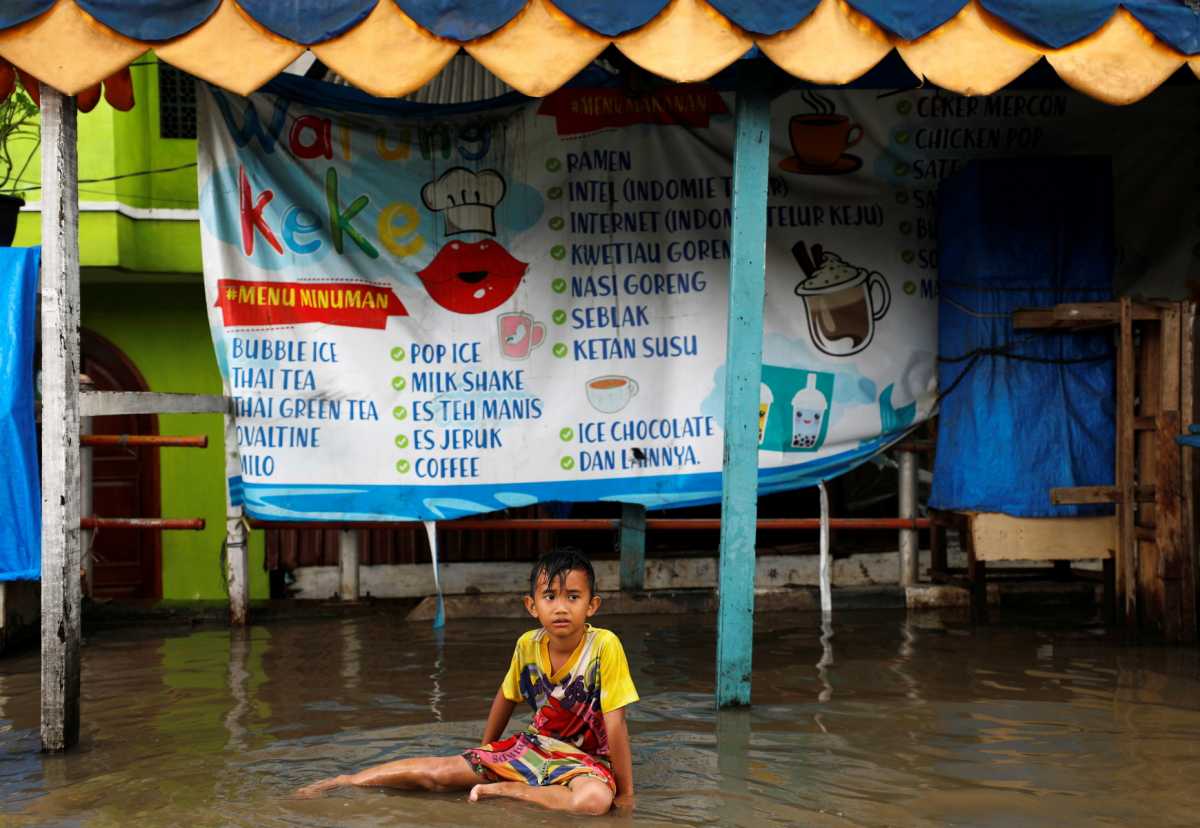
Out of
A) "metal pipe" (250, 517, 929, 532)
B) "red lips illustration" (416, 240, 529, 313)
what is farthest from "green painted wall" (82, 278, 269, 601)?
"red lips illustration" (416, 240, 529, 313)

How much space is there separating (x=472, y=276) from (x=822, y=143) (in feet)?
7.55

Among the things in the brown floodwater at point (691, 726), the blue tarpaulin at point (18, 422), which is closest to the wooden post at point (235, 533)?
the brown floodwater at point (691, 726)

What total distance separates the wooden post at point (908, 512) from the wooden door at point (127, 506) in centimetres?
690

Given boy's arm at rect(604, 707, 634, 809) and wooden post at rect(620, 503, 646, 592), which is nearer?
boy's arm at rect(604, 707, 634, 809)

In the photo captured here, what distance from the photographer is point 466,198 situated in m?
8.05

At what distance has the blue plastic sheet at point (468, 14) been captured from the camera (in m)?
5.17

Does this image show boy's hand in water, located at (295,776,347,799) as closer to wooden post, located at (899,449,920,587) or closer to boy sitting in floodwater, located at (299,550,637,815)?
boy sitting in floodwater, located at (299,550,637,815)

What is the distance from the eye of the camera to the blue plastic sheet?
17.0 feet

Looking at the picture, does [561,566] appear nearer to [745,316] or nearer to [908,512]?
[745,316]

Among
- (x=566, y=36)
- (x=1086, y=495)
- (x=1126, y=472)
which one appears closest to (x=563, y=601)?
(x=566, y=36)

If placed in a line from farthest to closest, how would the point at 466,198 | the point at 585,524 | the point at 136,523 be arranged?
1. the point at 585,524
2. the point at 136,523
3. the point at 466,198

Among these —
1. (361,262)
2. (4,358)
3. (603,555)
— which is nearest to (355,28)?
(361,262)

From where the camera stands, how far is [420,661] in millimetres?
7469

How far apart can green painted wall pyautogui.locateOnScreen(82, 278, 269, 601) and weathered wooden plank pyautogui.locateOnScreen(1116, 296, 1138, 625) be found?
294 inches
